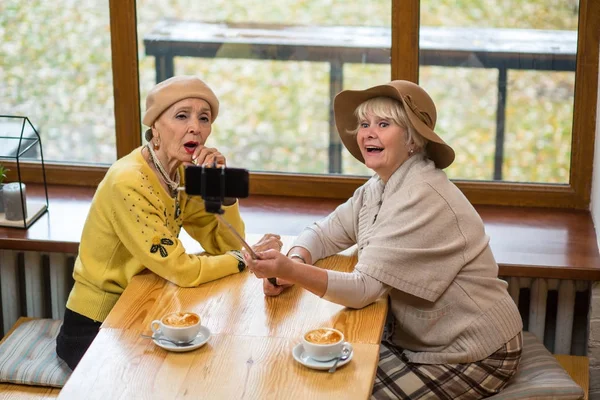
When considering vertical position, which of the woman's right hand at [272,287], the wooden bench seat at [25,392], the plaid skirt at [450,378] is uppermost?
the woman's right hand at [272,287]

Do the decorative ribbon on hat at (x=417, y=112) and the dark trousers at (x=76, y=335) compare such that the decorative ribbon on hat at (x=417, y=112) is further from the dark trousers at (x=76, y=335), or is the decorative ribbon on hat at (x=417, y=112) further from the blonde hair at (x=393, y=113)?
the dark trousers at (x=76, y=335)

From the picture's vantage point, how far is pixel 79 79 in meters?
3.79

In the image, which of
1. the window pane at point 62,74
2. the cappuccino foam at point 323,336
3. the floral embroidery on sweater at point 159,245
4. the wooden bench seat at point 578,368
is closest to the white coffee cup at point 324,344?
the cappuccino foam at point 323,336

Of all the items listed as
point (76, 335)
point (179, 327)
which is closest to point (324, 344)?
point (179, 327)

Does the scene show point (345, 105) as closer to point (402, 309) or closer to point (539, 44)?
point (402, 309)

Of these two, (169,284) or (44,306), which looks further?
(44,306)

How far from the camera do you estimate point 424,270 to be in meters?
2.55

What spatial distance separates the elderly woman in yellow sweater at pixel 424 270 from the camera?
8.32ft

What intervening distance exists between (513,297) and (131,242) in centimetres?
136

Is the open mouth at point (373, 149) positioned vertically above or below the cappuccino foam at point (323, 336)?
above

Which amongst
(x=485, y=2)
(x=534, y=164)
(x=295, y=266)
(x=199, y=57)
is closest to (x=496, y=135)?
(x=534, y=164)

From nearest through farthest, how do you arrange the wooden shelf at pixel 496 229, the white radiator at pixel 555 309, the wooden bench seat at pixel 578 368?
1. the wooden bench seat at pixel 578 368
2. the wooden shelf at pixel 496 229
3. the white radiator at pixel 555 309

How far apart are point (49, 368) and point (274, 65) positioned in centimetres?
146

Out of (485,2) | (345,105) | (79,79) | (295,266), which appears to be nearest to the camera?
(295,266)
